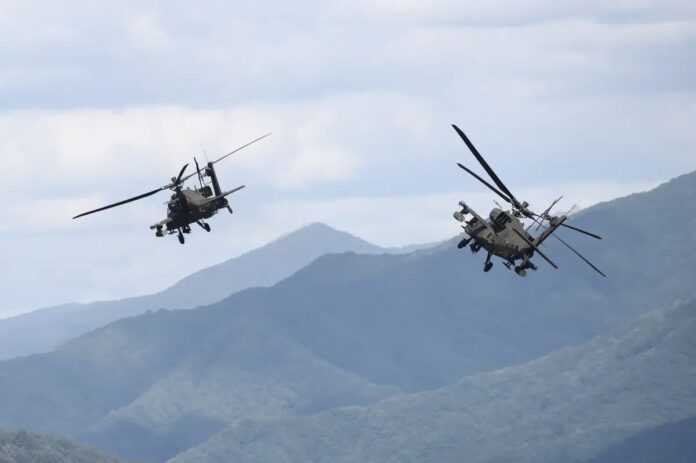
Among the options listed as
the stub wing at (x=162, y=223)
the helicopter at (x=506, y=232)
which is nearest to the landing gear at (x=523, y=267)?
the helicopter at (x=506, y=232)

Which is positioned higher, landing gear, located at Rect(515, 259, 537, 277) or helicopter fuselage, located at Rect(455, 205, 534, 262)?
helicopter fuselage, located at Rect(455, 205, 534, 262)

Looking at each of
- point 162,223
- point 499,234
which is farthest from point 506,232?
point 162,223

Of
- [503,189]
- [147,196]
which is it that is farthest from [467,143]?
[147,196]

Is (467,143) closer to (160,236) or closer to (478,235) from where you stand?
(478,235)

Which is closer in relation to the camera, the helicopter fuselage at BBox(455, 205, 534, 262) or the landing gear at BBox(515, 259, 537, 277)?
the landing gear at BBox(515, 259, 537, 277)

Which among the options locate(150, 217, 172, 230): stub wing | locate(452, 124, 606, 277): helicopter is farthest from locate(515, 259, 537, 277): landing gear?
locate(150, 217, 172, 230): stub wing

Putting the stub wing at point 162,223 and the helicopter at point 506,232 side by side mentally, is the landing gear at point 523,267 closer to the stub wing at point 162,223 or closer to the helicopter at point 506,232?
the helicopter at point 506,232

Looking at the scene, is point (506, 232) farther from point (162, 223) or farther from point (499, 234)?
point (162, 223)

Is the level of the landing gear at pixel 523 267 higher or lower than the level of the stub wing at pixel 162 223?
lower

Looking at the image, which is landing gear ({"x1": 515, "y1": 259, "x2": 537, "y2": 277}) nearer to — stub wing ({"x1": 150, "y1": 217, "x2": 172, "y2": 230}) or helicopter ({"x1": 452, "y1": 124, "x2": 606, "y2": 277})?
helicopter ({"x1": 452, "y1": 124, "x2": 606, "y2": 277})

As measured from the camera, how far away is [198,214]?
617 ft

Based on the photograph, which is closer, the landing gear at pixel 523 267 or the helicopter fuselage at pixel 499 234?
the landing gear at pixel 523 267

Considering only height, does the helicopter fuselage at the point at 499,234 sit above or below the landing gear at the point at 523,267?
above

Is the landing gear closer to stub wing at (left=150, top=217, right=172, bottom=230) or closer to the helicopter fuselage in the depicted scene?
the helicopter fuselage
